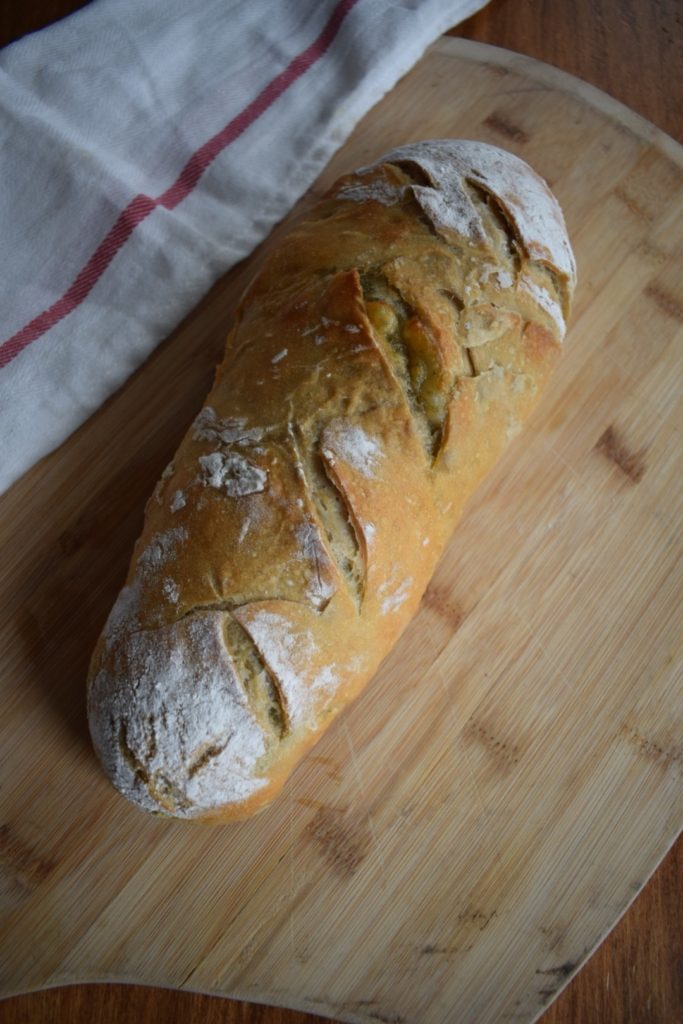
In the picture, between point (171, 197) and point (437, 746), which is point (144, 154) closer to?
point (171, 197)

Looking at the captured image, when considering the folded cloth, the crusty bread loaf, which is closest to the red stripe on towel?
the folded cloth

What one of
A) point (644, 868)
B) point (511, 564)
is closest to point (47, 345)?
point (511, 564)

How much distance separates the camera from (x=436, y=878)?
1445 mm

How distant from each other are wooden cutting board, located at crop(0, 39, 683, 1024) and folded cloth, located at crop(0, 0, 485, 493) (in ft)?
0.31

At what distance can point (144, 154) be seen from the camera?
1.80 metres

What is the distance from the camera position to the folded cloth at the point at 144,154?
168cm

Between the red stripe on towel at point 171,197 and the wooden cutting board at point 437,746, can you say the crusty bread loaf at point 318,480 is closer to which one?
the wooden cutting board at point 437,746

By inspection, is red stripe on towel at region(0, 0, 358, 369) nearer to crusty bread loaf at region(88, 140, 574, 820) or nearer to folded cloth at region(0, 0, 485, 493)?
folded cloth at region(0, 0, 485, 493)

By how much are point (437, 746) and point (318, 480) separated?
1.88ft

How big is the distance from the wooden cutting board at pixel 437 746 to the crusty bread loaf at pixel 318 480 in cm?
20

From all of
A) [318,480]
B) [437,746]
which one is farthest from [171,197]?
[437,746]

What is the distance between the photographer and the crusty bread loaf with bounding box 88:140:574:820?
1.23 metres

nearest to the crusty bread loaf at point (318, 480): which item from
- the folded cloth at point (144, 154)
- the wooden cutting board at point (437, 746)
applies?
the wooden cutting board at point (437, 746)

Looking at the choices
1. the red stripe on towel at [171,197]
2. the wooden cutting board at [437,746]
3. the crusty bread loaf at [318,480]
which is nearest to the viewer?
the crusty bread loaf at [318,480]
